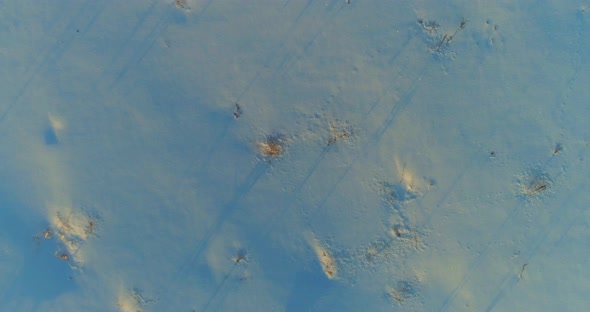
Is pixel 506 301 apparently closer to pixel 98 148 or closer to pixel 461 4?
pixel 461 4

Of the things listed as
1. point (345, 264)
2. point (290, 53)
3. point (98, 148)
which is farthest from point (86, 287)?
point (290, 53)

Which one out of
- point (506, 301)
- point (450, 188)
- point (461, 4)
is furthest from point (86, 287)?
point (461, 4)

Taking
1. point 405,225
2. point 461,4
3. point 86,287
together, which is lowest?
point 86,287

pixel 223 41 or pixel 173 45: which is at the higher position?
pixel 223 41

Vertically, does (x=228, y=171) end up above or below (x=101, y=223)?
above

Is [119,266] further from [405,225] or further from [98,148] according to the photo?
[405,225]

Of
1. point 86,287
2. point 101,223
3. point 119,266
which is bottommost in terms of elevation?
point 86,287
